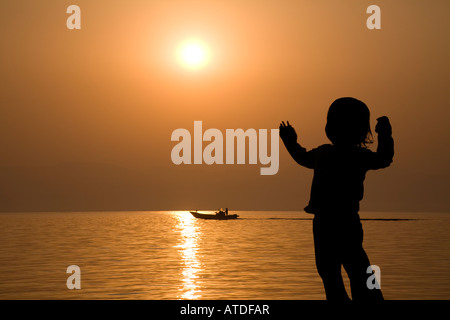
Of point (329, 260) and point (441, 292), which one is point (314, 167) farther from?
point (441, 292)

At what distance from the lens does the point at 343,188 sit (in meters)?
6.03

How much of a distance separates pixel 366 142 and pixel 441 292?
3078 cm

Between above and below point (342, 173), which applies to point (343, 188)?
below

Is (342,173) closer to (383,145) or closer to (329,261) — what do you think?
(383,145)

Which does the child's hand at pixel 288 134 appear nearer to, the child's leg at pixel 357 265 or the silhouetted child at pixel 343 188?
the silhouetted child at pixel 343 188

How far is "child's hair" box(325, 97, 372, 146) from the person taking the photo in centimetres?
605

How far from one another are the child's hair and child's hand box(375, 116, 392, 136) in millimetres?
105

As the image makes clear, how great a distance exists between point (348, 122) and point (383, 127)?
1.11ft

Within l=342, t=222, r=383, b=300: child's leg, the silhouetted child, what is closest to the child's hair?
the silhouetted child

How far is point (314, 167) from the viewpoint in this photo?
20.4ft

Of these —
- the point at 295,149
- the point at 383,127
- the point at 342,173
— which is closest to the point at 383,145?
the point at 383,127

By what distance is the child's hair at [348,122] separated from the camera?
6049 mm

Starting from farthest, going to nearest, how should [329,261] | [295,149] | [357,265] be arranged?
[295,149] < [329,261] < [357,265]
